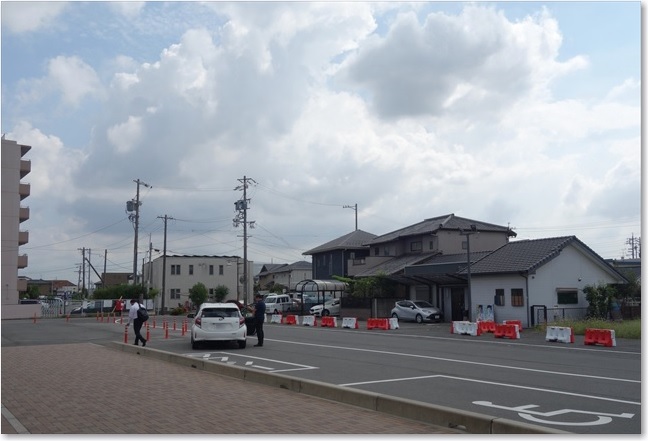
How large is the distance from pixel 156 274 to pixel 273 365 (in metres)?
74.9

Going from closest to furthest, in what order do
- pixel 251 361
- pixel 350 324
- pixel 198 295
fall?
pixel 251 361 < pixel 350 324 < pixel 198 295

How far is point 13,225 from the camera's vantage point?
58.9 m

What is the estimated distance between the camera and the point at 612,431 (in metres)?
8.91

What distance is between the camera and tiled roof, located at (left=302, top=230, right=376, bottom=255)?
65.1 meters

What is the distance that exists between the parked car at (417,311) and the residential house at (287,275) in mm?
49306

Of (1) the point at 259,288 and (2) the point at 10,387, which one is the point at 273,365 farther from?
(1) the point at 259,288

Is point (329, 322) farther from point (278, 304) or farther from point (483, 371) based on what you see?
point (483, 371)

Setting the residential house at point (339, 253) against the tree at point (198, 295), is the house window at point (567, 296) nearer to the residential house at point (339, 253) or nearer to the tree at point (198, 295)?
the residential house at point (339, 253)

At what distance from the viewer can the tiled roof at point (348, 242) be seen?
6506 centimetres

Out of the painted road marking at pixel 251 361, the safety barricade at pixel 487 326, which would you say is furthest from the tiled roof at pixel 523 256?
the painted road marking at pixel 251 361

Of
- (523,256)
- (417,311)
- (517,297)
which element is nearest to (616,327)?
(517,297)

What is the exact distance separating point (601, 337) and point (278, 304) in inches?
1381

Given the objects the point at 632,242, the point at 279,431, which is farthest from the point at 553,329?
the point at 632,242

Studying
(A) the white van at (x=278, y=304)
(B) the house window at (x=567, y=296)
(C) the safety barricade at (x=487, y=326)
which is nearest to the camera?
(C) the safety barricade at (x=487, y=326)
